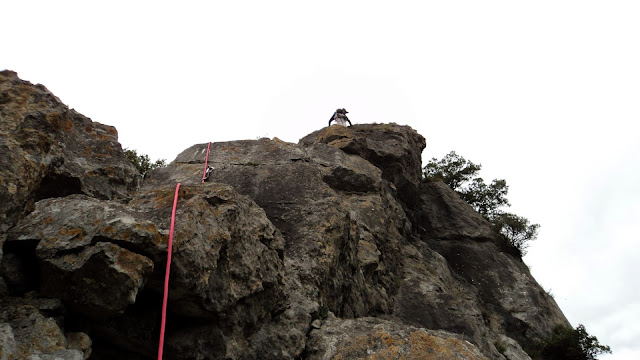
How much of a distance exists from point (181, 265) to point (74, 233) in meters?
1.31

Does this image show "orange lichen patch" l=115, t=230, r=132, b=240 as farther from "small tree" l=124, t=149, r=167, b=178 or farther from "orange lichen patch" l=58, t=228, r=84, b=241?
"small tree" l=124, t=149, r=167, b=178

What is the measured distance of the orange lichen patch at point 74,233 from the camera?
17.3 feet

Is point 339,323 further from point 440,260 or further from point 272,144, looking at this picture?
point 440,260

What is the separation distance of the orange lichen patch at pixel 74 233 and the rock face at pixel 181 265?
0.02 meters

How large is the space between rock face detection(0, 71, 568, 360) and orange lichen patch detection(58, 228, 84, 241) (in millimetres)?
17

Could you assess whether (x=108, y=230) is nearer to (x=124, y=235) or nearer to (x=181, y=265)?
(x=124, y=235)

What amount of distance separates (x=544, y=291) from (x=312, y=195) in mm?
16240

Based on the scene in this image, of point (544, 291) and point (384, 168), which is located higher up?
point (384, 168)

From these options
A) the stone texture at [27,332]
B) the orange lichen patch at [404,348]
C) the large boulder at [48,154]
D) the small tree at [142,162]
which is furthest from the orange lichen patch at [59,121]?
the small tree at [142,162]

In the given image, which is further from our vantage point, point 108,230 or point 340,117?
point 340,117

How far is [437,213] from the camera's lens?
24.5 m

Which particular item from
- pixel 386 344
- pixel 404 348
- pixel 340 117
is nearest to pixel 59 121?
pixel 386 344

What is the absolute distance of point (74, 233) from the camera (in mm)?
5332

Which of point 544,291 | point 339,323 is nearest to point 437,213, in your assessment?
point 544,291
